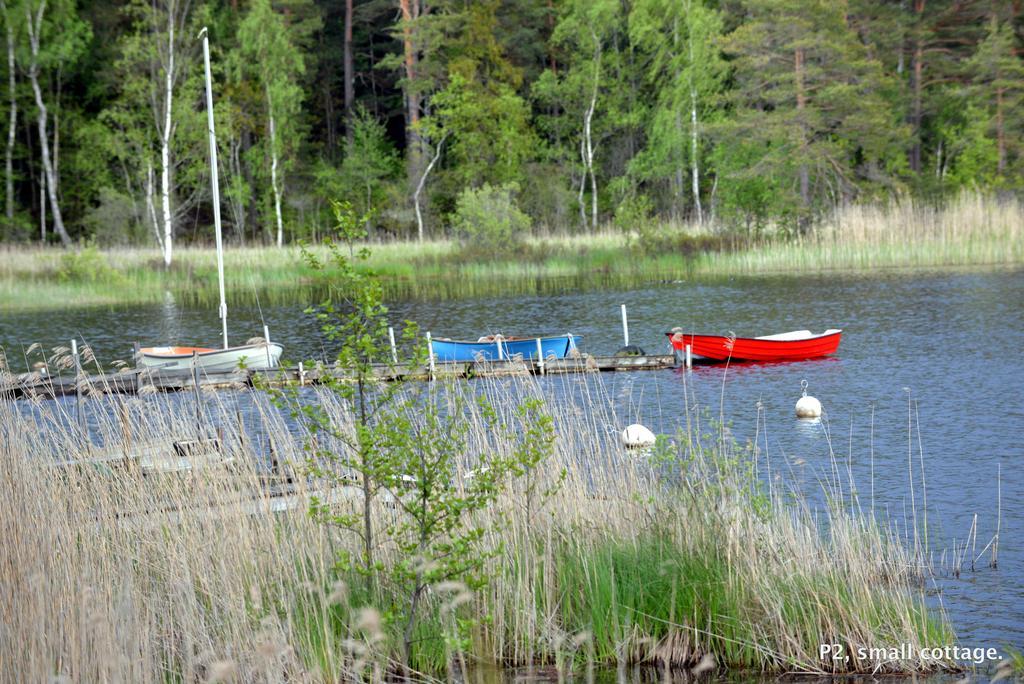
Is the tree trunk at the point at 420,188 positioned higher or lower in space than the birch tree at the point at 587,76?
lower

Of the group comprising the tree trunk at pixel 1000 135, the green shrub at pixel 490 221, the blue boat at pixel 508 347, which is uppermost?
the tree trunk at pixel 1000 135

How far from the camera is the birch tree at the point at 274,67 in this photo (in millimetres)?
48125

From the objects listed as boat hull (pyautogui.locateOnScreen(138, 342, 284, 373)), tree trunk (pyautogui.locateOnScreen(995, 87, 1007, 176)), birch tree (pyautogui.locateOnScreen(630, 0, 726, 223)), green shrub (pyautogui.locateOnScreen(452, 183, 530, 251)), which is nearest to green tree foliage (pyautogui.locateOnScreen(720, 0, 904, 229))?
tree trunk (pyautogui.locateOnScreen(995, 87, 1007, 176))

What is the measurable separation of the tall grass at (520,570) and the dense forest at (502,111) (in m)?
33.0

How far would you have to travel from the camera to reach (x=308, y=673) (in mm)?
5762

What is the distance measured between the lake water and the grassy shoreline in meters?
2.17

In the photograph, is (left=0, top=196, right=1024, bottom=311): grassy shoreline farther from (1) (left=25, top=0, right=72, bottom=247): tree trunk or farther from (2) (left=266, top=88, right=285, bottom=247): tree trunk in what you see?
(2) (left=266, top=88, right=285, bottom=247): tree trunk

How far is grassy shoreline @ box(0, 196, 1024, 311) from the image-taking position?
3484 cm

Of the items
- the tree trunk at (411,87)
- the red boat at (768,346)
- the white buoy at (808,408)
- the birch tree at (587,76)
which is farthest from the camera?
the birch tree at (587,76)

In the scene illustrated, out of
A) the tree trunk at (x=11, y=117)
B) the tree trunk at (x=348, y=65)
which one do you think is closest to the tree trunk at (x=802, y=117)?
the tree trunk at (x=348, y=65)

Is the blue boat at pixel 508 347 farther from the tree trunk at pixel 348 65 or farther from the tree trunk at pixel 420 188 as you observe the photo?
the tree trunk at pixel 348 65

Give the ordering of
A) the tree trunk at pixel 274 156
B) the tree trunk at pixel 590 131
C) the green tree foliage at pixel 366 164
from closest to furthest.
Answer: the tree trunk at pixel 274 156 → the tree trunk at pixel 590 131 → the green tree foliage at pixel 366 164

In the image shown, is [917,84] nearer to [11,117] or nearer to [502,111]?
[502,111]

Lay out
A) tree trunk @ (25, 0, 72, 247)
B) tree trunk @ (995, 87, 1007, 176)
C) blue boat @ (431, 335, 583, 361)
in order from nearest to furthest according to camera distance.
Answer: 1. blue boat @ (431, 335, 583, 361)
2. tree trunk @ (995, 87, 1007, 176)
3. tree trunk @ (25, 0, 72, 247)
